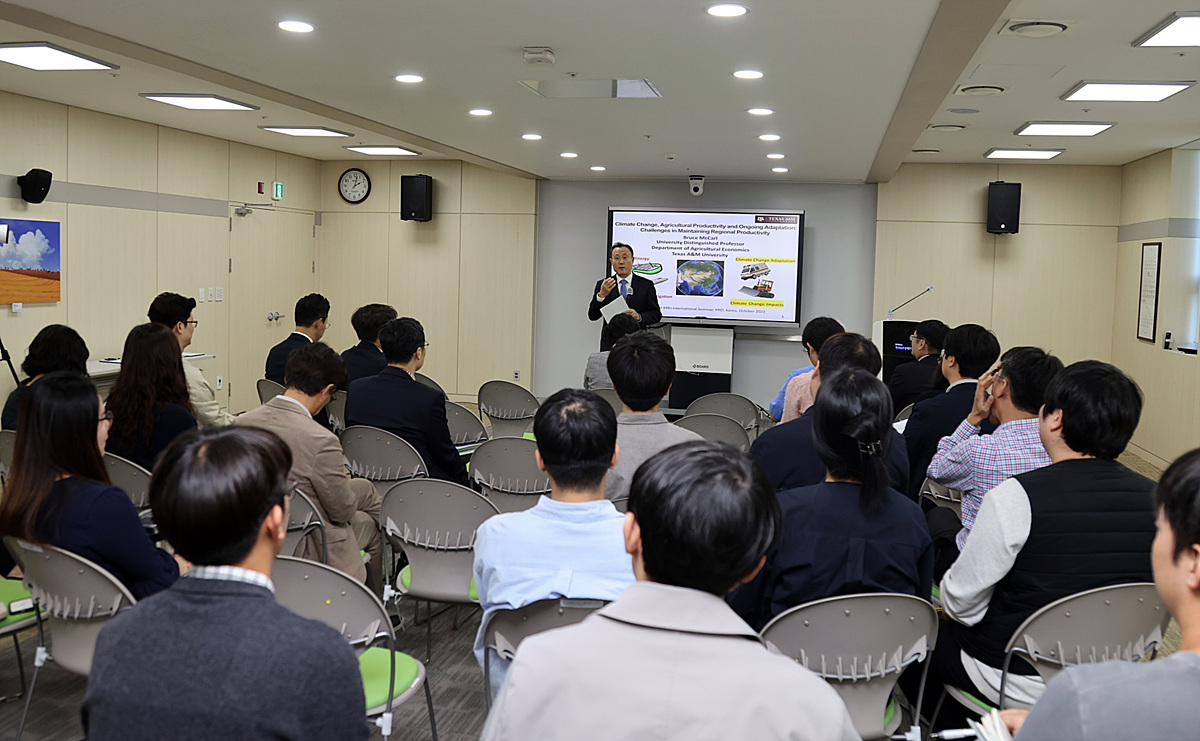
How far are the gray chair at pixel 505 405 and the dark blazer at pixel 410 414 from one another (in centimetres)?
195

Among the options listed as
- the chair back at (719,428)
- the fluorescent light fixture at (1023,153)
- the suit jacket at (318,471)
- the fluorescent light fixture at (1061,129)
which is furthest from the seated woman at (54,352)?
the fluorescent light fixture at (1023,153)

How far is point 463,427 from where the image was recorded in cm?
580

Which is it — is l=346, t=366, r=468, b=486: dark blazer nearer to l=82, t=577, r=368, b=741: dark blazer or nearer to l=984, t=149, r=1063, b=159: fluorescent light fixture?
l=82, t=577, r=368, b=741: dark blazer

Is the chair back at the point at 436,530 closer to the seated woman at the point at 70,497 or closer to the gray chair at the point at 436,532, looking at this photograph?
the gray chair at the point at 436,532

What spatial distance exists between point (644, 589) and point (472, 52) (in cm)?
472

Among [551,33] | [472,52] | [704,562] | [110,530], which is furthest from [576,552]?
[472,52]

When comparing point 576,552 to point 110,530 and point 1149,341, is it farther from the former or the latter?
point 1149,341

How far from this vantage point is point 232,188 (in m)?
10.6

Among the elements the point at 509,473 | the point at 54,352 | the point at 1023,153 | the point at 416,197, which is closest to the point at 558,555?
the point at 509,473

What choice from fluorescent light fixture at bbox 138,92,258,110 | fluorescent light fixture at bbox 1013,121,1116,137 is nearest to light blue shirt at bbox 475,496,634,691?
fluorescent light fixture at bbox 138,92,258,110

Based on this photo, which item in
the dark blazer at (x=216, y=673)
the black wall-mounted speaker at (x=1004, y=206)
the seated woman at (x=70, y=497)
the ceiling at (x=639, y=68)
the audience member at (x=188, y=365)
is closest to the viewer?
the dark blazer at (x=216, y=673)

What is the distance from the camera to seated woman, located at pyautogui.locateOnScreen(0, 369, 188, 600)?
2.65 m

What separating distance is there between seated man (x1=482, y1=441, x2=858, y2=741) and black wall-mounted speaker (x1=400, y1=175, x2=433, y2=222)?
36.4 ft

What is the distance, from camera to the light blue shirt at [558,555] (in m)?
2.21
